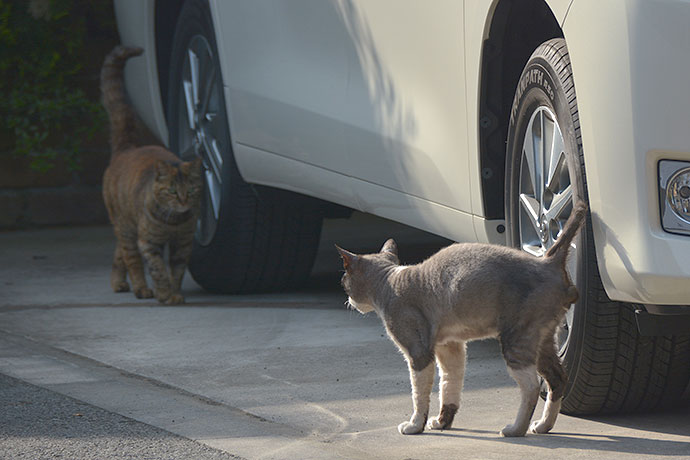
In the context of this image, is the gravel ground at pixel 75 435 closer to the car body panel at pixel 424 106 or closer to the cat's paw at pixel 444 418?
the cat's paw at pixel 444 418

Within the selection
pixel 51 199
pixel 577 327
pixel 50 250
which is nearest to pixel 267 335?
pixel 577 327

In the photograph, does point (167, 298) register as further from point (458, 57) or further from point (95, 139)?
point (95, 139)

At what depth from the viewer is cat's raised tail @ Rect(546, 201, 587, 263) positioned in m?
2.85

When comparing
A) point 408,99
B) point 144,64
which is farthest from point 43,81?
point 408,99

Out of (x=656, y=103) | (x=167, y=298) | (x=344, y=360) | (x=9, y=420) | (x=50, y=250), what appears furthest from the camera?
(x=50, y=250)

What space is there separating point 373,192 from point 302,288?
1.65 meters

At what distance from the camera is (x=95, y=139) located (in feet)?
27.0

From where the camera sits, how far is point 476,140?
343cm

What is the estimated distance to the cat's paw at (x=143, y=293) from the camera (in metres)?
5.71

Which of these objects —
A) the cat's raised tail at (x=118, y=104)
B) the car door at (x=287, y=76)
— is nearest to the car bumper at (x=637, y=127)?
the car door at (x=287, y=76)

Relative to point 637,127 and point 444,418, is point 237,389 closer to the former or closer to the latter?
point 444,418

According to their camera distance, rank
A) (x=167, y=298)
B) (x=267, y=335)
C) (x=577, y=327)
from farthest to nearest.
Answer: (x=167, y=298) < (x=267, y=335) < (x=577, y=327)

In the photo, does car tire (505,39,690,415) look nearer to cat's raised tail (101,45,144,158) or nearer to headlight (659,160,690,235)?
headlight (659,160,690,235)

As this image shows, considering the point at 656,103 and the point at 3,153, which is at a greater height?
the point at 656,103
